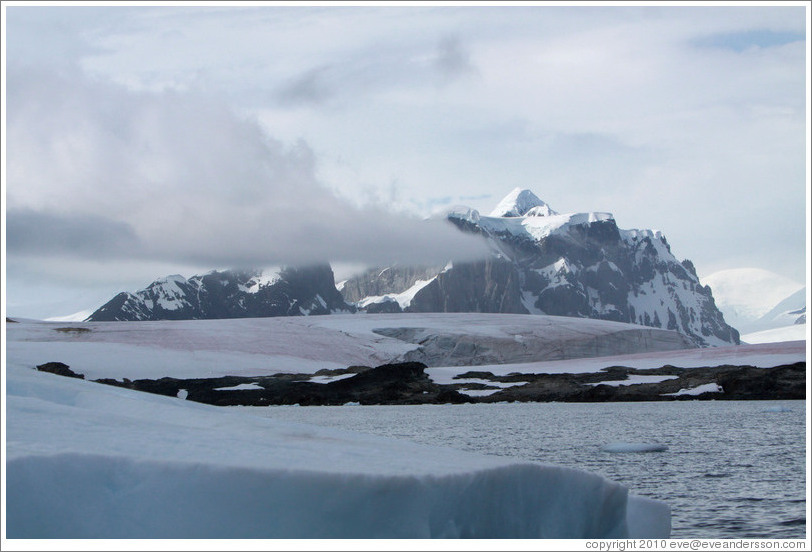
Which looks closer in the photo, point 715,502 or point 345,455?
point 345,455

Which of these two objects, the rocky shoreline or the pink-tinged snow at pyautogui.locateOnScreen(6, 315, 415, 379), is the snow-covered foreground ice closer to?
the rocky shoreline

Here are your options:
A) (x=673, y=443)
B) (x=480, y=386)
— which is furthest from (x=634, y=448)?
(x=480, y=386)

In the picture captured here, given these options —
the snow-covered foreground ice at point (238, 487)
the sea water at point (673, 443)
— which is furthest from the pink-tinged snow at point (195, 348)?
the snow-covered foreground ice at point (238, 487)

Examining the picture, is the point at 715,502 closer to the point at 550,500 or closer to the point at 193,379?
the point at 550,500

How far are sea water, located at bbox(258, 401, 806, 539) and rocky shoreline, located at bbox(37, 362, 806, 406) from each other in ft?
10.1

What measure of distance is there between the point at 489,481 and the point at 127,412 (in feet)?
13.2

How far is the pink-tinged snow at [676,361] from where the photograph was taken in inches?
2362

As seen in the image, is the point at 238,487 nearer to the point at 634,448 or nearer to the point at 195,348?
the point at 634,448

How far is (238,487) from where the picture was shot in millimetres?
7621

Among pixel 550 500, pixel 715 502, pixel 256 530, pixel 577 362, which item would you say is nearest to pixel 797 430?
pixel 715 502

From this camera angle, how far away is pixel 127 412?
10344 millimetres

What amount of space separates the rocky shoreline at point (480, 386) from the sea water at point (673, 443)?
3.09 m

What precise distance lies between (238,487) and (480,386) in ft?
172

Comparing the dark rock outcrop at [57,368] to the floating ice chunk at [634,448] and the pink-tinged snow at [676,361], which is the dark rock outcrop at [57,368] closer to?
the pink-tinged snow at [676,361]
